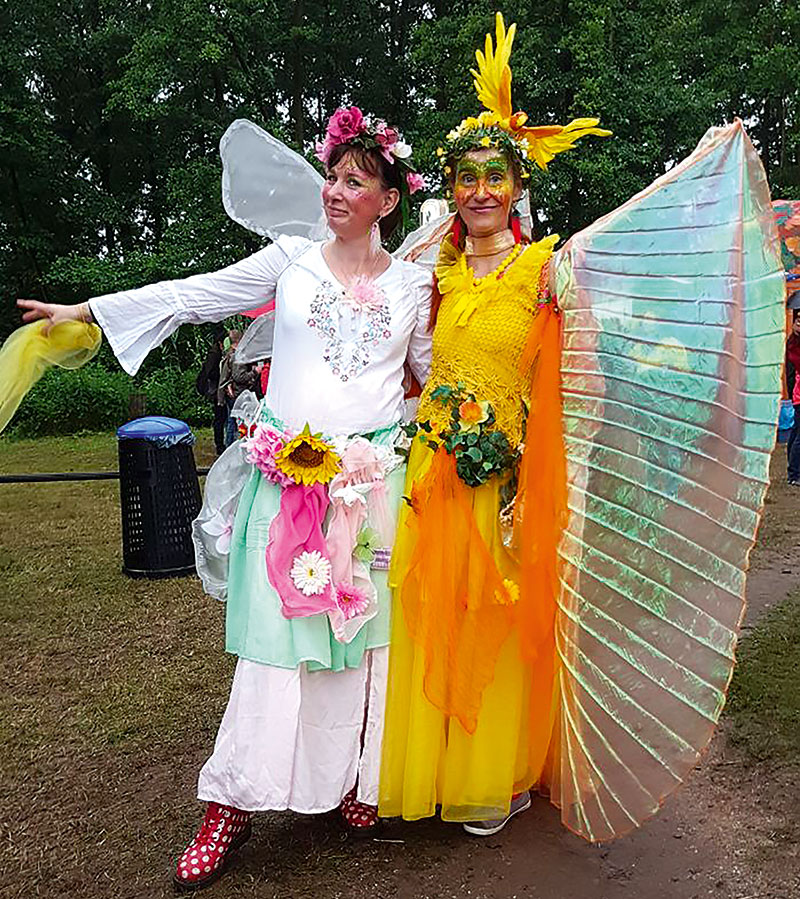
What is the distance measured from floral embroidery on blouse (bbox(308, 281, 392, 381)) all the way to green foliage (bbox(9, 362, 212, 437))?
13305 mm

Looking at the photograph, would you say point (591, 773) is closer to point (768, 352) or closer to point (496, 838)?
point (496, 838)

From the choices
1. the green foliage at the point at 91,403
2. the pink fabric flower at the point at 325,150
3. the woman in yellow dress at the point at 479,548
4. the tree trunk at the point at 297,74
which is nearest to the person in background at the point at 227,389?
the green foliage at the point at 91,403

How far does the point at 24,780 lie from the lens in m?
3.40

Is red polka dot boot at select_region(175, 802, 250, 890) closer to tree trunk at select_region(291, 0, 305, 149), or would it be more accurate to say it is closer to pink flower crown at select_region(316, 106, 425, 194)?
pink flower crown at select_region(316, 106, 425, 194)

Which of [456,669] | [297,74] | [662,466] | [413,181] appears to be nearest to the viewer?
[662,466]

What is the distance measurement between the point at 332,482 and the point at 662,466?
0.92 metres

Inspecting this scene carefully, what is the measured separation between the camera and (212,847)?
2688 mm

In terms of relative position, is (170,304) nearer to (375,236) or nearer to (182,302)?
(182,302)

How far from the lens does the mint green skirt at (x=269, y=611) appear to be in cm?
265

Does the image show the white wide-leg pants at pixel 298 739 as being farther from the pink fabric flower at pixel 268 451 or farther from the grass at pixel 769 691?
the grass at pixel 769 691

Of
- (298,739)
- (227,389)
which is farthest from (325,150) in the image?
(227,389)

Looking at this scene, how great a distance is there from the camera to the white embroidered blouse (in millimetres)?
2742

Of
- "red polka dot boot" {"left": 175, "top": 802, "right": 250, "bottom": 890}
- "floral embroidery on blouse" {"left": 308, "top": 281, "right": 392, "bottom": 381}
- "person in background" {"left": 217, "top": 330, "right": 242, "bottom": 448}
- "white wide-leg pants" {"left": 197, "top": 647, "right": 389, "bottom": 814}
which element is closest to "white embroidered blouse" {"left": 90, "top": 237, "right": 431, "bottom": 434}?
"floral embroidery on blouse" {"left": 308, "top": 281, "right": 392, "bottom": 381}

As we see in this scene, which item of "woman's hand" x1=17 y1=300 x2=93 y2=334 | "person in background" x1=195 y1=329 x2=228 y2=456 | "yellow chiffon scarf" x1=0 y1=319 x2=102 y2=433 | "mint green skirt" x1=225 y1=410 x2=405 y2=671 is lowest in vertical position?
"person in background" x1=195 y1=329 x2=228 y2=456
